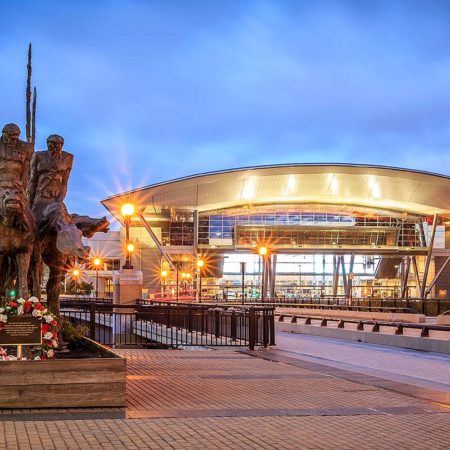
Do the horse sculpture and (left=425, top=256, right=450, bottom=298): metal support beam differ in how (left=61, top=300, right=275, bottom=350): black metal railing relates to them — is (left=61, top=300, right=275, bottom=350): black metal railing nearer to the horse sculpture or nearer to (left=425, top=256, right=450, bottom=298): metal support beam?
the horse sculpture

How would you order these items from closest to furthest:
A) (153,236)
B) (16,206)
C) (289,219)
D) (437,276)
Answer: (16,206) → (153,236) → (437,276) → (289,219)

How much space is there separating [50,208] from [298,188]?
78.7 m

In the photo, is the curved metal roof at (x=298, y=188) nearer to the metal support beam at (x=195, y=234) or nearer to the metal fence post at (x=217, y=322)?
the metal support beam at (x=195, y=234)

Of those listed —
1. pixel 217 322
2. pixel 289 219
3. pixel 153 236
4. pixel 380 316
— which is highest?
pixel 289 219

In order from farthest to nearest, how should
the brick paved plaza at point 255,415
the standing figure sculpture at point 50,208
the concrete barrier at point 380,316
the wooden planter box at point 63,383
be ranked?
the concrete barrier at point 380,316 < the standing figure sculpture at point 50,208 < the wooden planter box at point 63,383 < the brick paved plaza at point 255,415

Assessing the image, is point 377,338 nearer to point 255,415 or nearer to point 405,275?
point 255,415

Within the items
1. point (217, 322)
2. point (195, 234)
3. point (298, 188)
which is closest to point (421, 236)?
point (298, 188)

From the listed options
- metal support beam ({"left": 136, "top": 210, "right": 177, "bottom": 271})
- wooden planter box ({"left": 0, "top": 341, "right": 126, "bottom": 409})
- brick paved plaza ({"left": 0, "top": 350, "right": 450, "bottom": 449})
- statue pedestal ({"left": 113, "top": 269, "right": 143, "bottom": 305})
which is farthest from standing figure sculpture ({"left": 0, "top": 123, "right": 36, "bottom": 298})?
metal support beam ({"left": 136, "top": 210, "right": 177, "bottom": 271})

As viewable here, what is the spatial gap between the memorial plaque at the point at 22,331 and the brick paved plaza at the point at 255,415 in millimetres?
1198

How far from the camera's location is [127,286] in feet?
99.6

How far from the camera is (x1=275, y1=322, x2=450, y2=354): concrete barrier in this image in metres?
21.7

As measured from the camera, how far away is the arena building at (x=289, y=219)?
8475 cm

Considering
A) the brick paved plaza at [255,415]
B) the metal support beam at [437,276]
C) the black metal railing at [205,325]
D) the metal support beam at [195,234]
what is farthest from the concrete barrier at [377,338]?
the metal support beam at [437,276]

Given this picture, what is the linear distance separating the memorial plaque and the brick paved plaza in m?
1.20
